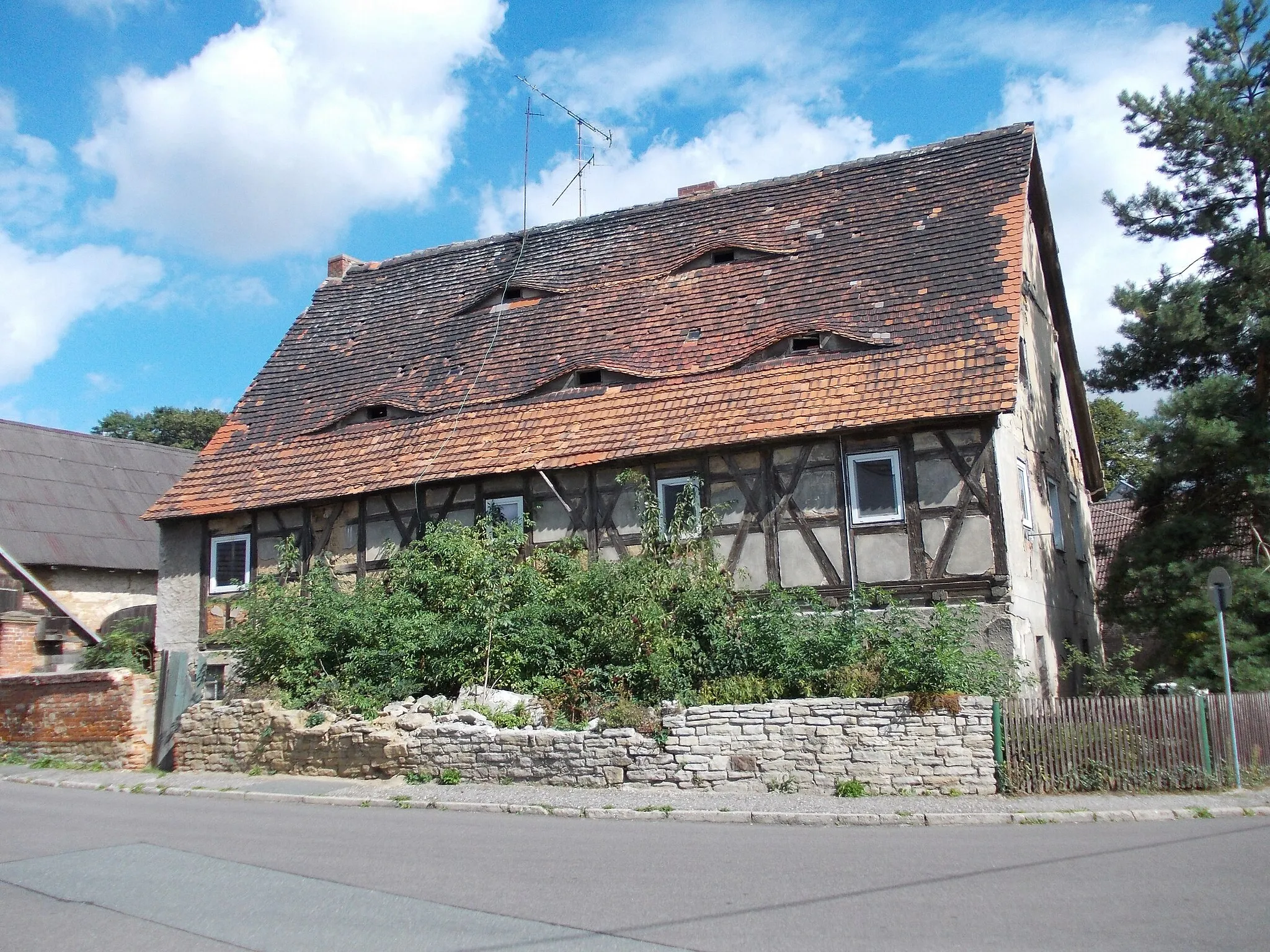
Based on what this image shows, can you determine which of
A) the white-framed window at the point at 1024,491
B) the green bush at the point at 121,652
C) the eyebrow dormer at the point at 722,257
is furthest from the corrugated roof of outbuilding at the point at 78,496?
the white-framed window at the point at 1024,491

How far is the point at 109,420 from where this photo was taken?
65.0m

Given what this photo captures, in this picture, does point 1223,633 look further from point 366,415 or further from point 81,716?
point 81,716

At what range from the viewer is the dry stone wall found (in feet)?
42.5

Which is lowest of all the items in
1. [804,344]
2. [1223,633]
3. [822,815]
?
[822,815]

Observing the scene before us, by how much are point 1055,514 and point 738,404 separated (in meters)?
7.25

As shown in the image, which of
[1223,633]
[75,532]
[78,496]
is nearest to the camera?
[1223,633]

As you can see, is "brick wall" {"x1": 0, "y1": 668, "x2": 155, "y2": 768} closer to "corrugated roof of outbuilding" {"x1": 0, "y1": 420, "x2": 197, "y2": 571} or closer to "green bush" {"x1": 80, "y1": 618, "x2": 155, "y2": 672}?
"green bush" {"x1": 80, "y1": 618, "x2": 155, "y2": 672}

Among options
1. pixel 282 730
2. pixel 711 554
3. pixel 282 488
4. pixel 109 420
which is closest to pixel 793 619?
pixel 711 554

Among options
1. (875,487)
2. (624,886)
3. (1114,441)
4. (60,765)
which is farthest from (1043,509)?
(1114,441)

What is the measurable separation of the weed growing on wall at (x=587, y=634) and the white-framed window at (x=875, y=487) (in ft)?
4.03

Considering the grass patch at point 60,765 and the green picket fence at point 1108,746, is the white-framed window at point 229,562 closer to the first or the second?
the grass patch at point 60,765

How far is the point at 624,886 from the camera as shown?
8.27 metres

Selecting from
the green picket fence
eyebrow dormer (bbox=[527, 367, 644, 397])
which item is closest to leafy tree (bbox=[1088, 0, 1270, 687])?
the green picket fence

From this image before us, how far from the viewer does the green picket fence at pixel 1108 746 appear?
12.8m
